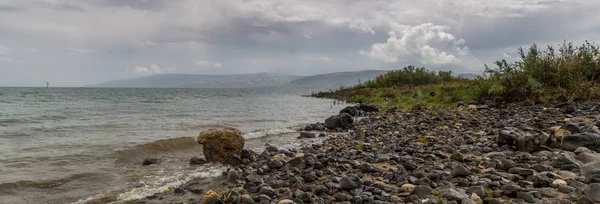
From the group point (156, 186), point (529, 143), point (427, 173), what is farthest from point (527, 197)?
point (156, 186)

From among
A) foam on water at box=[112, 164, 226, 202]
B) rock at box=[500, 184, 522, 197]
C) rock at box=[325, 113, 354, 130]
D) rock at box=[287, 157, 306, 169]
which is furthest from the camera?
rock at box=[325, 113, 354, 130]

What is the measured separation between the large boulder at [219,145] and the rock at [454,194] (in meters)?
5.68

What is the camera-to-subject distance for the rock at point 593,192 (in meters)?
4.48

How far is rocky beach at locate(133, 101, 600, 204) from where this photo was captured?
17.1 feet

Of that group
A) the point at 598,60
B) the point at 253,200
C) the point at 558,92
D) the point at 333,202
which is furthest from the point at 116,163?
the point at 598,60

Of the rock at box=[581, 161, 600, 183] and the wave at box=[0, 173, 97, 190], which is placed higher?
the rock at box=[581, 161, 600, 183]

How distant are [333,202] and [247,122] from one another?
49.9 feet

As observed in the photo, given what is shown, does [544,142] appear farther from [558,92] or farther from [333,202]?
[558,92]

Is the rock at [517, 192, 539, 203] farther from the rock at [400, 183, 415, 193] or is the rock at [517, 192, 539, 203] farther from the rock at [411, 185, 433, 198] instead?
the rock at [400, 183, 415, 193]

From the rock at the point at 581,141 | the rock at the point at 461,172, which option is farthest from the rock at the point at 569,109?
the rock at the point at 461,172

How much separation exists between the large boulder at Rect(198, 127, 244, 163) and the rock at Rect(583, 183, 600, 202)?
722 centimetres

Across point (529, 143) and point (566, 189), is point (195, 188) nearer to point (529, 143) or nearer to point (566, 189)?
point (566, 189)

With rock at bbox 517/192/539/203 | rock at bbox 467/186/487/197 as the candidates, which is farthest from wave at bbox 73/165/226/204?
rock at bbox 517/192/539/203

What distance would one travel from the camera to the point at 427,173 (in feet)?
21.6
